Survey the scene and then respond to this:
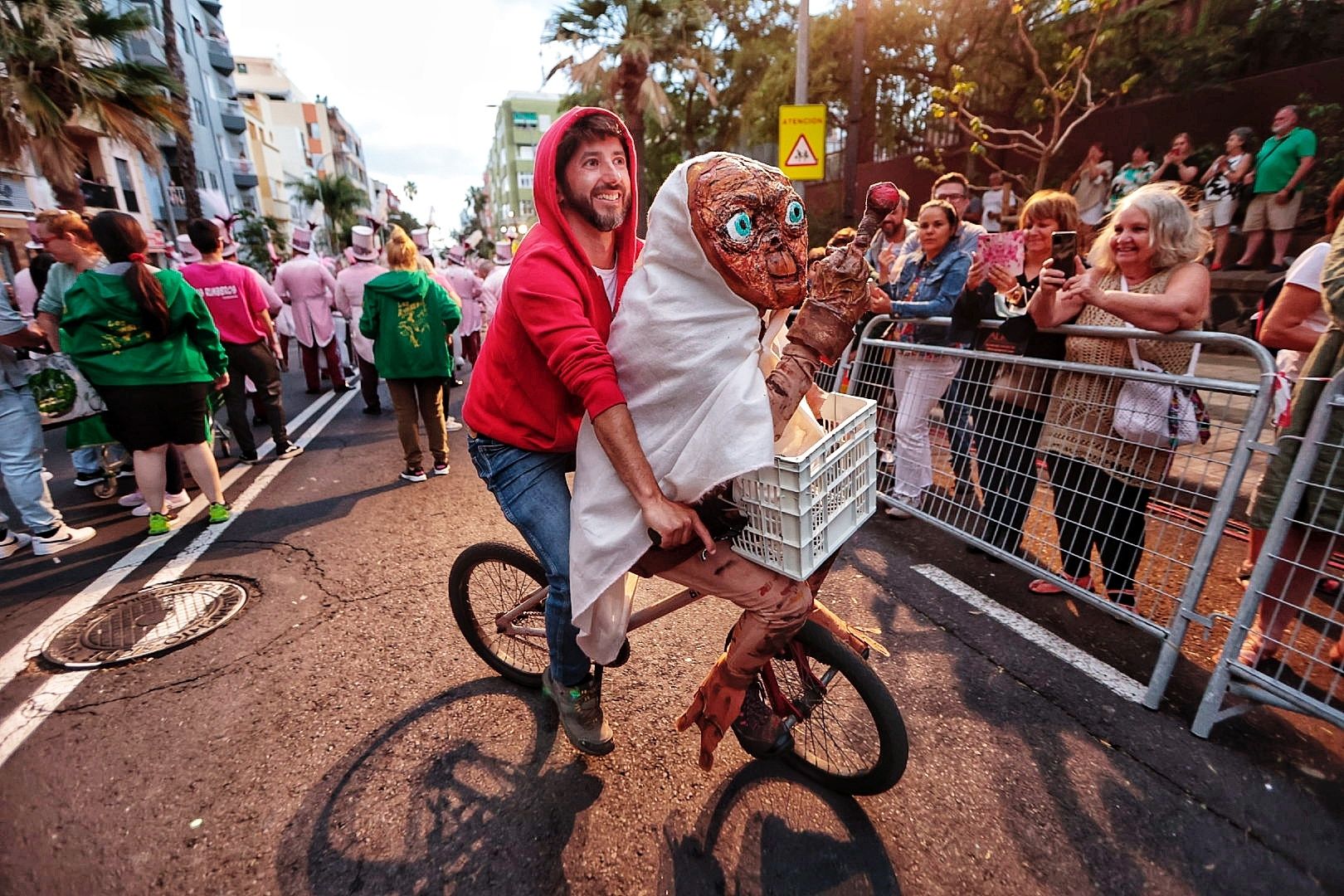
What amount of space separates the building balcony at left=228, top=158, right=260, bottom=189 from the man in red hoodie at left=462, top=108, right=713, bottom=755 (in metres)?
58.1

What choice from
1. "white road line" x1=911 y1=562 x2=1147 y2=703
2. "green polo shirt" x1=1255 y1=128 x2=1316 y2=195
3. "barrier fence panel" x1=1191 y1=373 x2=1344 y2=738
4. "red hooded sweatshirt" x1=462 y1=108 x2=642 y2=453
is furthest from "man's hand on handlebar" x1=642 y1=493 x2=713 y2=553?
"green polo shirt" x1=1255 y1=128 x2=1316 y2=195

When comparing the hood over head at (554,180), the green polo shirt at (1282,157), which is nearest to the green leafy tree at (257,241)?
the hood over head at (554,180)

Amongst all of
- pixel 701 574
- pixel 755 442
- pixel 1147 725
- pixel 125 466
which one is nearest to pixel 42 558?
pixel 125 466

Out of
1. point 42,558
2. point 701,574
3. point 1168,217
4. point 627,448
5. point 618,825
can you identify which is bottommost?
point 42,558

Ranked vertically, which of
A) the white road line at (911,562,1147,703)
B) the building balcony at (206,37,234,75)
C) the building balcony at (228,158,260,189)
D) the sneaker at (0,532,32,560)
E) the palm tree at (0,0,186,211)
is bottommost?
the sneaker at (0,532,32,560)

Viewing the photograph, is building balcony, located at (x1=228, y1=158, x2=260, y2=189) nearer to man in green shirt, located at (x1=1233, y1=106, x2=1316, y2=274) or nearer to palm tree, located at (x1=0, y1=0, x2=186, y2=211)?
palm tree, located at (x1=0, y1=0, x2=186, y2=211)

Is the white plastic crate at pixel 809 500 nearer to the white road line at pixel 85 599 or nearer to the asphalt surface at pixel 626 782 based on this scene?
the asphalt surface at pixel 626 782

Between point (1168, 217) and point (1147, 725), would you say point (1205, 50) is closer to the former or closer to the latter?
point (1168, 217)

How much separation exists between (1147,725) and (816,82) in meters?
19.9

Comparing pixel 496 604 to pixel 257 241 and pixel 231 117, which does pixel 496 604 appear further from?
pixel 231 117

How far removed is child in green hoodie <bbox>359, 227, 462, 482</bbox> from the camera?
5.26m

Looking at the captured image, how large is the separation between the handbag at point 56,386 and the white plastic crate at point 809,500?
4667 millimetres

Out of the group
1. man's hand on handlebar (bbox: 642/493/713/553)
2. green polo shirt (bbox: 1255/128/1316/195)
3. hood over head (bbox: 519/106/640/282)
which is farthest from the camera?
green polo shirt (bbox: 1255/128/1316/195)

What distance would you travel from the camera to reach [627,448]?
1.55 meters
